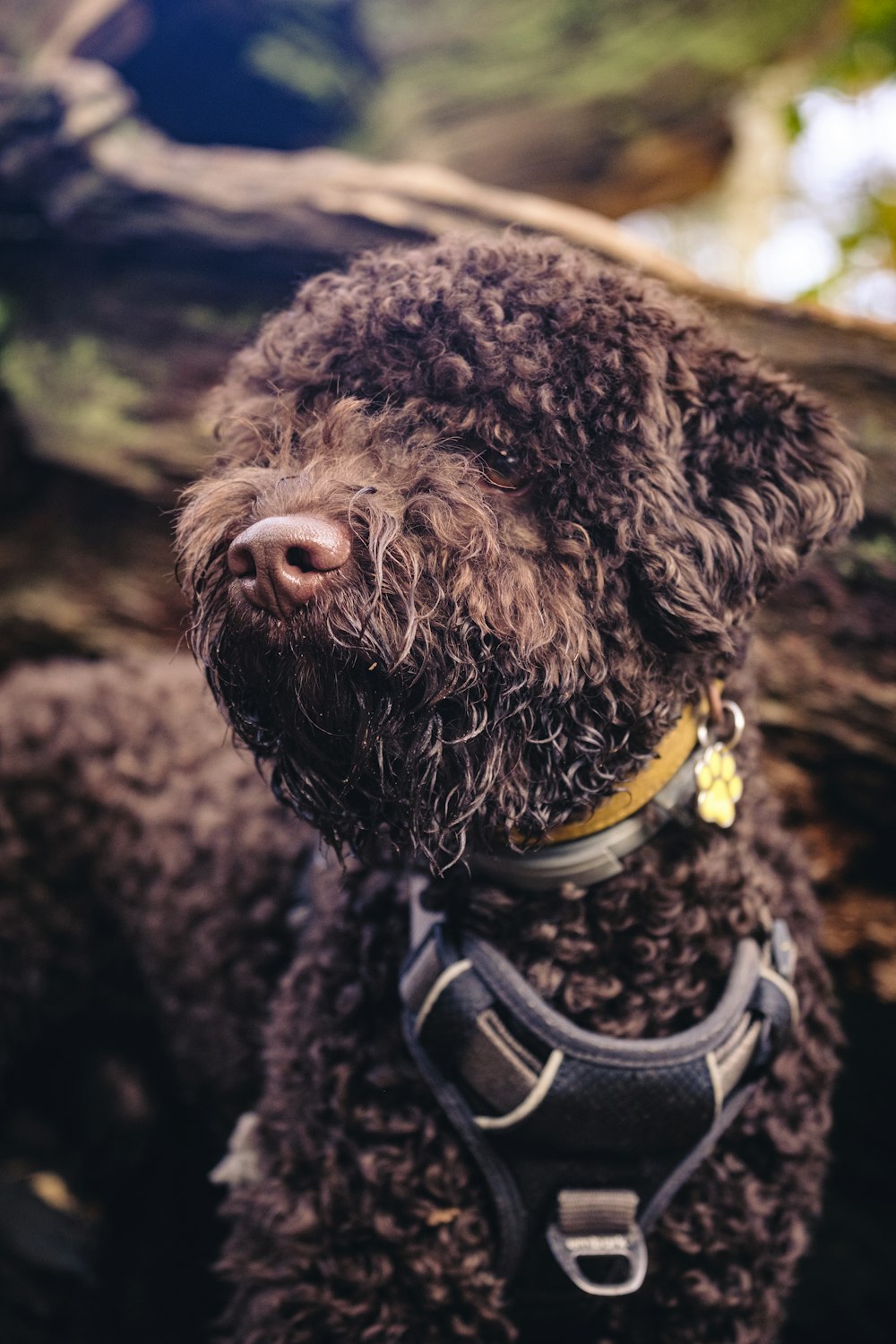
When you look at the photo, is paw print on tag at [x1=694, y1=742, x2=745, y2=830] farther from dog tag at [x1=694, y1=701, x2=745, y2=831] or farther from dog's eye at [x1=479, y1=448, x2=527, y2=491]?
dog's eye at [x1=479, y1=448, x2=527, y2=491]

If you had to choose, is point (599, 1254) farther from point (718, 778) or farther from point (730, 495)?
point (730, 495)

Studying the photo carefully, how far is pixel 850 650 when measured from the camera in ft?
9.19

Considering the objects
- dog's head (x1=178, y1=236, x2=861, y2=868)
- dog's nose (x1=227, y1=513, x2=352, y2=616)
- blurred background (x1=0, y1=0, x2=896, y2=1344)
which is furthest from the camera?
blurred background (x1=0, y1=0, x2=896, y2=1344)

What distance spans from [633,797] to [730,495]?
564 mm

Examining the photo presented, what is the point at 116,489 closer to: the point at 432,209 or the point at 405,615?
the point at 432,209

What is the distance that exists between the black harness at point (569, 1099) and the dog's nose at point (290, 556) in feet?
2.37

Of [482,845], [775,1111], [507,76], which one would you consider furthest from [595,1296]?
[507,76]

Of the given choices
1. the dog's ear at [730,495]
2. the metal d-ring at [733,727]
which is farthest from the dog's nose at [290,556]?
the metal d-ring at [733,727]

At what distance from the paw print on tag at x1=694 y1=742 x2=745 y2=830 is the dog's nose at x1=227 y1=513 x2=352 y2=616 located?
82 cm

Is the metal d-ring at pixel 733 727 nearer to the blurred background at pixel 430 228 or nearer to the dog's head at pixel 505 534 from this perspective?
the dog's head at pixel 505 534

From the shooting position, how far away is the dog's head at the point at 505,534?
1496 millimetres

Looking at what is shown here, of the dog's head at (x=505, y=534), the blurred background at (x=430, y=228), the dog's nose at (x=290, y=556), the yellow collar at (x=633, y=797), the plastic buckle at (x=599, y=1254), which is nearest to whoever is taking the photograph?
the dog's nose at (x=290, y=556)

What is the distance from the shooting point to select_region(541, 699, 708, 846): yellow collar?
172cm

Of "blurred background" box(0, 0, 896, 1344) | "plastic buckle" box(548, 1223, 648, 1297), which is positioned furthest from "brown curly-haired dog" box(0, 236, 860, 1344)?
"blurred background" box(0, 0, 896, 1344)
